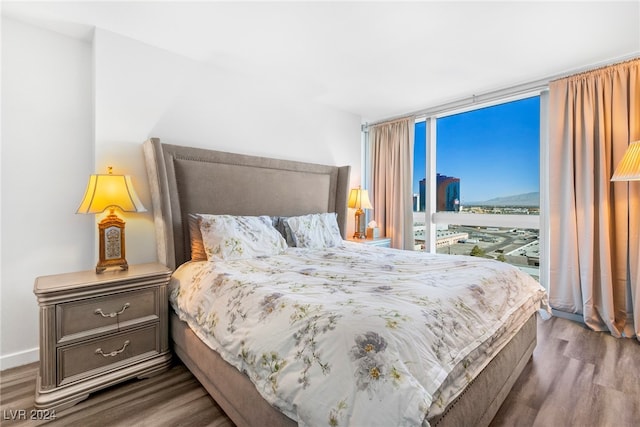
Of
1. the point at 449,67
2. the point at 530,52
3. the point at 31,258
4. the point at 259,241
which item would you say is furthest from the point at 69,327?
the point at 530,52

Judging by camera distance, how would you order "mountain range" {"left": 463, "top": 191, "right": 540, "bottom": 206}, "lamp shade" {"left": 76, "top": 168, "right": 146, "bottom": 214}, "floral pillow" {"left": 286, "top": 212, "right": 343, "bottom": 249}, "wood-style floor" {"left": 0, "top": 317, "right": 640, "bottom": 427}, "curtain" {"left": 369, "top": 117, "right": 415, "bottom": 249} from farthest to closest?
"curtain" {"left": 369, "top": 117, "right": 415, "bottom": 249} < "mountain range" {"left": 463, "top": 191, "right": 540, "bottom": 206} < "floral pillow" {"left": 286, "top": 212, "right": 343, "bottom": 249} < "lamp shade" {"left": 76, "top": 168, "right": 146, "bottom": 214} < "wood-style floor" {"left": 0, "top": 317, "right": 640, "bottom": 427}

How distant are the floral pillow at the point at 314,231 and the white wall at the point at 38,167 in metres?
1.65

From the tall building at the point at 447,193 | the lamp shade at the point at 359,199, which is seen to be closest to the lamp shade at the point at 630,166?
the tall building at the point at 447,193

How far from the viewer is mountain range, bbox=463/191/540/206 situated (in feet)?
10.7

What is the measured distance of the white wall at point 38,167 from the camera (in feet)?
6.75

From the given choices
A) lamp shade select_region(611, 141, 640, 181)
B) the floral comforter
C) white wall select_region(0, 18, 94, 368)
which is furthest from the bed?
lamp shade select_region(611, 141, 640, 181)

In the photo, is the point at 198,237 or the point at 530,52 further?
the point at 530,52

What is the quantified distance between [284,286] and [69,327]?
1264 mm

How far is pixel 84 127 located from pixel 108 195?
77 cm

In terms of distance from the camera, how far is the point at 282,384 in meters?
1.07

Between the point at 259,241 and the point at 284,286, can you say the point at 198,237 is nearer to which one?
the point at 259,241

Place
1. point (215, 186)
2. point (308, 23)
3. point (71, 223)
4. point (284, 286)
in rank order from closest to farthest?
point (284, 286), point (308, 23), point (71, 223), point (215, 186)

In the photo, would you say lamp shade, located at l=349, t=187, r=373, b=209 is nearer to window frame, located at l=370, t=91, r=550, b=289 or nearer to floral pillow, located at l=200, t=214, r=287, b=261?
window frame, located at l=370, t=91, r=550, b=289

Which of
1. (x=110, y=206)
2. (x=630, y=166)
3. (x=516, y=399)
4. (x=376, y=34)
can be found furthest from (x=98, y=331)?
(x=630, y=166)
